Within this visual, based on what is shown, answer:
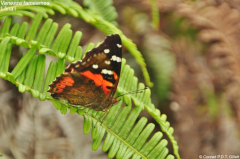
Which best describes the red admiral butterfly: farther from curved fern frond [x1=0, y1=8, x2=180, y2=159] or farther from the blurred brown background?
the blurred brown background

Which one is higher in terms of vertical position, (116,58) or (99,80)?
(116,58)

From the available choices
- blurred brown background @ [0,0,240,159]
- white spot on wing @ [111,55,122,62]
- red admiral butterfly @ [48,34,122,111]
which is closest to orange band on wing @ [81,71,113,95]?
red admiral butterfly @ [48,34,122,111]

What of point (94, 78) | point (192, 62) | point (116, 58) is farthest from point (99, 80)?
point (192, 62)

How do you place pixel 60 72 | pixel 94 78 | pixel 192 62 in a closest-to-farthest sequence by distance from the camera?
pixel 60 72 → pixel 94 78 → pixel 192 62

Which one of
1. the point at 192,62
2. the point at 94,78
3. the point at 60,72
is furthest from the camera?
the point at 192,62

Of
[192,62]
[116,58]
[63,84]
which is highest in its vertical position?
[192,62]

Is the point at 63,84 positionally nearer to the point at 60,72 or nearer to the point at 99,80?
the point at 60,72

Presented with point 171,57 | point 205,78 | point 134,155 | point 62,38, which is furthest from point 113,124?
point 205,78

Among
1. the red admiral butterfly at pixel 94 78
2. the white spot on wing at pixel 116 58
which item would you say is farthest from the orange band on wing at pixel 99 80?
the white spot on wing at pixel 116 58
